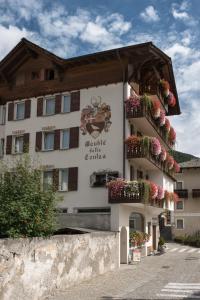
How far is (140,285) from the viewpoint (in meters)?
17.0

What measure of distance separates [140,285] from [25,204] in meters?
5.59

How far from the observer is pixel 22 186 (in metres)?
15.4

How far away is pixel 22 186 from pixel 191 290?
695 centimetres

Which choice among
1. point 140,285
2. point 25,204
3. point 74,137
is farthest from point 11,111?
point 140,285

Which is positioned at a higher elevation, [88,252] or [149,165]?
[149,165]

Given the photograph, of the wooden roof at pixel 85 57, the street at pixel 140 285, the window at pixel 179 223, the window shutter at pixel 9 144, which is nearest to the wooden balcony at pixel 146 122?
the wooden roof at pixel 85 57

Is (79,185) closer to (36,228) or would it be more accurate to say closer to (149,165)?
(149,165)

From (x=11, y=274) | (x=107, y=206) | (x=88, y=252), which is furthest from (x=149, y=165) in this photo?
(x=11, y=274)

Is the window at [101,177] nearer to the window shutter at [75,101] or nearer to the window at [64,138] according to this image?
the window at [64,138]

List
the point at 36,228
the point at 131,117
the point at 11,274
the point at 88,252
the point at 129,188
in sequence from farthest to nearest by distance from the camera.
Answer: the point at 131,117 < the point at 129,188 < the point at 88,252 < the point at 36,228 < the point at 11,274

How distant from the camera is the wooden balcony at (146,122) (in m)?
25.9

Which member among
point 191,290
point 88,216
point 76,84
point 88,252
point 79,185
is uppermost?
point 76,84

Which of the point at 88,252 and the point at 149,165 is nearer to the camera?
the point at 88,252

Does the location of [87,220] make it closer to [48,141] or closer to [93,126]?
[93,126]
